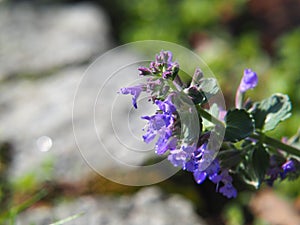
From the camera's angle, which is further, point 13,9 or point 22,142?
point 13,9

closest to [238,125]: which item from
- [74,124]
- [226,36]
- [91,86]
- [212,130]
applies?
[212,130]

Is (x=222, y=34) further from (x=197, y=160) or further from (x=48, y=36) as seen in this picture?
(x=197, y=160)

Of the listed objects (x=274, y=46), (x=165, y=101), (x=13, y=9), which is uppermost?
(x=165, y=101)

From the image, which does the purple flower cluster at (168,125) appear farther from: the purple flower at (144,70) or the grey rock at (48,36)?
the grey rock at (48,36)

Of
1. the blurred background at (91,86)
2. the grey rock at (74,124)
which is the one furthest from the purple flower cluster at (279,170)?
the grey rock at (74,124)

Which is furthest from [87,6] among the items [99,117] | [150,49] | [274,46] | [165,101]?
[165,101]

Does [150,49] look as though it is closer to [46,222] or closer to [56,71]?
[56,71]
